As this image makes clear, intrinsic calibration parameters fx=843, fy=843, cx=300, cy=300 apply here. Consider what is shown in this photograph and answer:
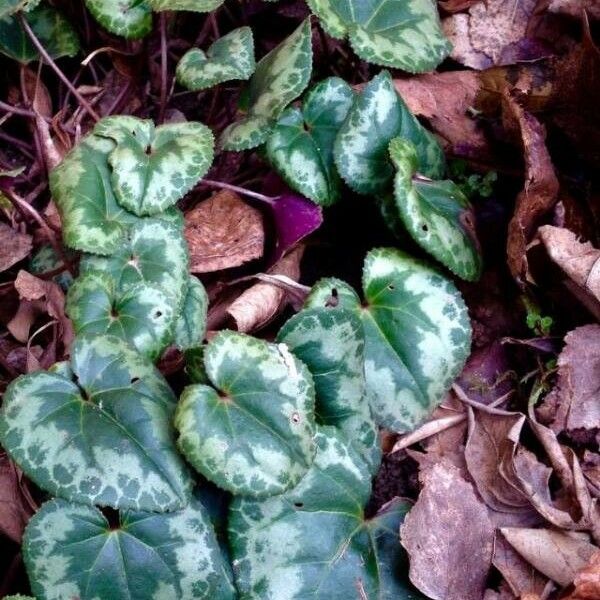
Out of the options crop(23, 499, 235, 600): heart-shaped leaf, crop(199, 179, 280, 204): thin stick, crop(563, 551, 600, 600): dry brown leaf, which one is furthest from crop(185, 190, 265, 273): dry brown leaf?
crop(563, 551, 600, 600): dry brown leaf

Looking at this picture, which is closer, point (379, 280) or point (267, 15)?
point (379, 280)

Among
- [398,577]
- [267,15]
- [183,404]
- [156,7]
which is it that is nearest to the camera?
[183,404]

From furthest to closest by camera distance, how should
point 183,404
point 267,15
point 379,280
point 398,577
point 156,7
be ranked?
point 267,15
point 156,7
point 379,280
point 398,577
point 183,404

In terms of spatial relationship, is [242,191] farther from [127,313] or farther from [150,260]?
[127,313]

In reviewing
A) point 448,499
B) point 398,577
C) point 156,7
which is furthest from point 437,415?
point 156,7

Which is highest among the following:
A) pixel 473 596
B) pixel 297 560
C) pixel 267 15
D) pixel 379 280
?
pixel 267 15

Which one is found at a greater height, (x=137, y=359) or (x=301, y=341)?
(x=137, y=359)

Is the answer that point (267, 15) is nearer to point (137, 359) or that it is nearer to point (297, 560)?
point (137, 359)

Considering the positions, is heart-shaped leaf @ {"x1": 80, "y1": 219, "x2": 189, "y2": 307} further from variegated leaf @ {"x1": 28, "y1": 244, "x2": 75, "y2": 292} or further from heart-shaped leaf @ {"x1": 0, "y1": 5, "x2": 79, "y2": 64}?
heart-shaped leaf @ {"x1": 0, "y1": 5, "x2": 79, "y2": 64}
